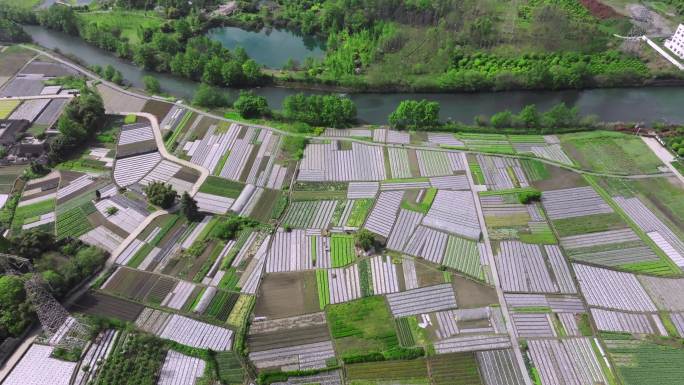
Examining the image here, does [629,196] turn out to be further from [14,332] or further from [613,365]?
[14,332]

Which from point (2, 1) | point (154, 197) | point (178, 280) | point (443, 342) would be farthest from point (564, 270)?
point (2, 1)

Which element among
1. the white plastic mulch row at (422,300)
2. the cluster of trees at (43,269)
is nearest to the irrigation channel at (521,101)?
the white plastic mulch row at (422,300)

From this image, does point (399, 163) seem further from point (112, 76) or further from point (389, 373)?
point (112, 76)

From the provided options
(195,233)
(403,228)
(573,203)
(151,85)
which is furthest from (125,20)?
(573,203)

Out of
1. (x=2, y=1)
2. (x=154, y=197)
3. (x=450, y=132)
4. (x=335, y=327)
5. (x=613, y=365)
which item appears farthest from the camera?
(x=2, y=1)

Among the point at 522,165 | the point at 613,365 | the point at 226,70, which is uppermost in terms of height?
the point at 226,70

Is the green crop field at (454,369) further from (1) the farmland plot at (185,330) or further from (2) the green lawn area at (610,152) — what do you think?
(2) the green lawn area at (610,152)

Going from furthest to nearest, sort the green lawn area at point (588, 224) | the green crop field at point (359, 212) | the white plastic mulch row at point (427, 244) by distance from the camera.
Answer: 1. the green crop field at point (359, 212)
2. the green lawn area at point (588, 224)
3. the white plastic mulch row at point (427, 244)

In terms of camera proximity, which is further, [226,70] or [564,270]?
[226,70]
